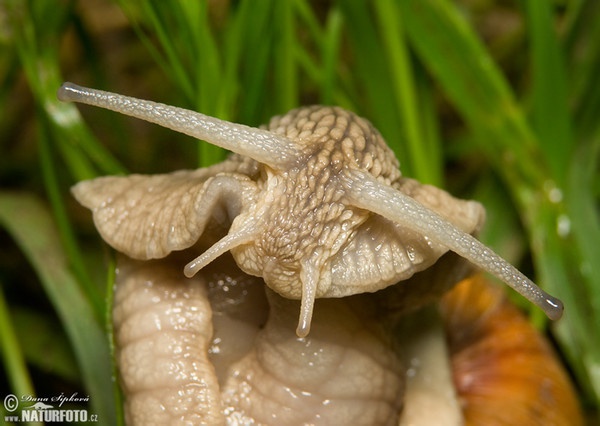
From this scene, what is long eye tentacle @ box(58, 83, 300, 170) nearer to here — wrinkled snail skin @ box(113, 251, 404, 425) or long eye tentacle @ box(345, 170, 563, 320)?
long eye tentacle @ box(345, 170, 563, 320)

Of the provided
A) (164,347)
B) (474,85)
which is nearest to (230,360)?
(164,347)

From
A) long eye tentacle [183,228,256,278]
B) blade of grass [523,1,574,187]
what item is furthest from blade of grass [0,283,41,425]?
blade of grass [523,1,574,187]

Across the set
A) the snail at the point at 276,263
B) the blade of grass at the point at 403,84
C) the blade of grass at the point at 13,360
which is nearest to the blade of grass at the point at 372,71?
the blade of grass at the point at 403,84

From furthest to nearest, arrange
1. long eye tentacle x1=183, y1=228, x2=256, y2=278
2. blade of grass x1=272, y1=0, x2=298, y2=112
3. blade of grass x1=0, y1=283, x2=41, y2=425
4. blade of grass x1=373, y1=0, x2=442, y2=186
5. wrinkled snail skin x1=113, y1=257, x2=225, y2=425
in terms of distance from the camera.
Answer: blade of grass x1=373, y1=0, x2=442, y2=186
blade of grass x1=272, y1=0, x2=298, y2=112
blade of grass x1=0, y1=283, x2=41, y2=425
wrinkled snail skin x1=113, y1=257, x2=225, y2=425
long eye tentacle x1=183, y1=228, x2=256, y2=278

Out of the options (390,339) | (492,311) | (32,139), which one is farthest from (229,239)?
(32,139)

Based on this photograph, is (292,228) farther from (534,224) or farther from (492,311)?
(534,224)

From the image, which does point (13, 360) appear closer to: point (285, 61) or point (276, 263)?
point (276, 263)

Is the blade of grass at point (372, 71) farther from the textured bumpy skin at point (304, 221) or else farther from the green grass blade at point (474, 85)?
the textured bumpy skin at point (304, 221)
